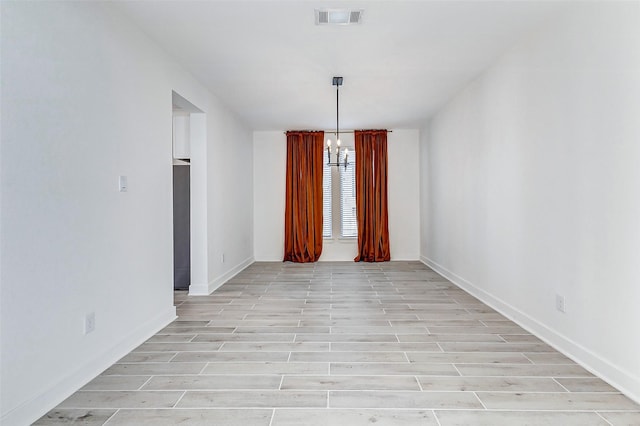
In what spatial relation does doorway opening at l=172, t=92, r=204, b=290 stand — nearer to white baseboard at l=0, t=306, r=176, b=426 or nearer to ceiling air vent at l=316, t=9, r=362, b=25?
white baseboard at l=0, t=306, r=176, b=426

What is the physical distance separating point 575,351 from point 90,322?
324 cm

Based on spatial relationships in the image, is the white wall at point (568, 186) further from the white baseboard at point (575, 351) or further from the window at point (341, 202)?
the window at point (341, 202)

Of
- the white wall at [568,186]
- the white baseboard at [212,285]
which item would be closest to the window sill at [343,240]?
the white baseboard at [212,285]

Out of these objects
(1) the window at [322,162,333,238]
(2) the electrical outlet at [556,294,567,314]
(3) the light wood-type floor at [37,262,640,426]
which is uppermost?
(1) the window at [322,162,333,238]

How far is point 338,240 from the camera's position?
7.55 metres

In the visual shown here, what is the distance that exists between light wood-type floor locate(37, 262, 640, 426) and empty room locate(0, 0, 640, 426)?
0.02m

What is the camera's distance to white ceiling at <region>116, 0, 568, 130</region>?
111 inches

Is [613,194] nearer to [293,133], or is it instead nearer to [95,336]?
[95,336]

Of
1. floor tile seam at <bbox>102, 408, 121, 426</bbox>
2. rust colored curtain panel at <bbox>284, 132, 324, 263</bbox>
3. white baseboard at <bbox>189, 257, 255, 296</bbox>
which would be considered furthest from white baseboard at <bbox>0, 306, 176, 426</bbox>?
rust colored curtain panel at <bbox>284, 132, 324, 263</bbox>

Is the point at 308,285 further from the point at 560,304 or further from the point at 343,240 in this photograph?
the point at 560,304

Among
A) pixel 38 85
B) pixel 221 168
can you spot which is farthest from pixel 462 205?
pixel 38 85

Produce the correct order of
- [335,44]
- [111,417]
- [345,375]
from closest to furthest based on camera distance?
1. [111,417]
2. [345,375]
3. [335,44]

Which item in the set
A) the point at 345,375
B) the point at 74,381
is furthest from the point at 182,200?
the point at 345,375

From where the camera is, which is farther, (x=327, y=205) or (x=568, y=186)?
(x=327, y=205)
